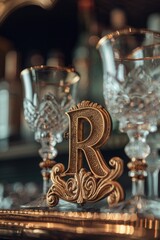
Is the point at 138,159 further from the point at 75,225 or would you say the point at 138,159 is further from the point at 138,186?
the point at 75,225

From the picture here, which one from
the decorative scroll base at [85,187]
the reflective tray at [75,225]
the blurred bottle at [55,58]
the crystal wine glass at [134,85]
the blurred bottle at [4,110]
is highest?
the blurred bottle at [55,58]

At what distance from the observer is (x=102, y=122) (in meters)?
0.55

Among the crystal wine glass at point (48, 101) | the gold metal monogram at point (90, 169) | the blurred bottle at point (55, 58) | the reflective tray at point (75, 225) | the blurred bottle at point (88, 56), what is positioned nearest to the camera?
the reflective tray at point (75, 225)

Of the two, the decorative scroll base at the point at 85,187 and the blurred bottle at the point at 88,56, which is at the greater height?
the blurred bottle at the point at 88,56

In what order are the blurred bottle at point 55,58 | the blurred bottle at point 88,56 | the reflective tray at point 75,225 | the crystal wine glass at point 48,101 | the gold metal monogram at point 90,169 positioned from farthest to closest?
the blurred bottle at point 55,58
the blurred bottle at point 88,56
the crystal wine glass at point 48,101
the gold metal monogram at point 90,169
the reflective tray at point 75,225

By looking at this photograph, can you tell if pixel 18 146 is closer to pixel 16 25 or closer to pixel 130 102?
pixel 16 25

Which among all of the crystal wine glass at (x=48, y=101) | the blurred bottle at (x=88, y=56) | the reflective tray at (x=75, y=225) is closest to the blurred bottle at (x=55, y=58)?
the blurred bottle at (x=88, y=56)

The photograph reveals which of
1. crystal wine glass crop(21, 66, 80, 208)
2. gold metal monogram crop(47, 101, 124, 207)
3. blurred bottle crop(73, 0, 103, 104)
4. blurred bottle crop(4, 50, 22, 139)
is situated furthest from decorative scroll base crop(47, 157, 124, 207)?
blurred bottle crop(4, 50, 22, 139)

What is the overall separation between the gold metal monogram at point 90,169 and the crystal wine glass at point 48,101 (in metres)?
0.13

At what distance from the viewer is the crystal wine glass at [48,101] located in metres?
0.72

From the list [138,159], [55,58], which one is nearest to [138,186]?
[138,159]

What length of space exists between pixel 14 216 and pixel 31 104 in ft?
0.81

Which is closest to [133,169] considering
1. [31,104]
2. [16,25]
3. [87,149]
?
[87,149]

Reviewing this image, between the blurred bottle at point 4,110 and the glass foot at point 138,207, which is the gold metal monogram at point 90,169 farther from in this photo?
the blurred bottle at point 4,110
